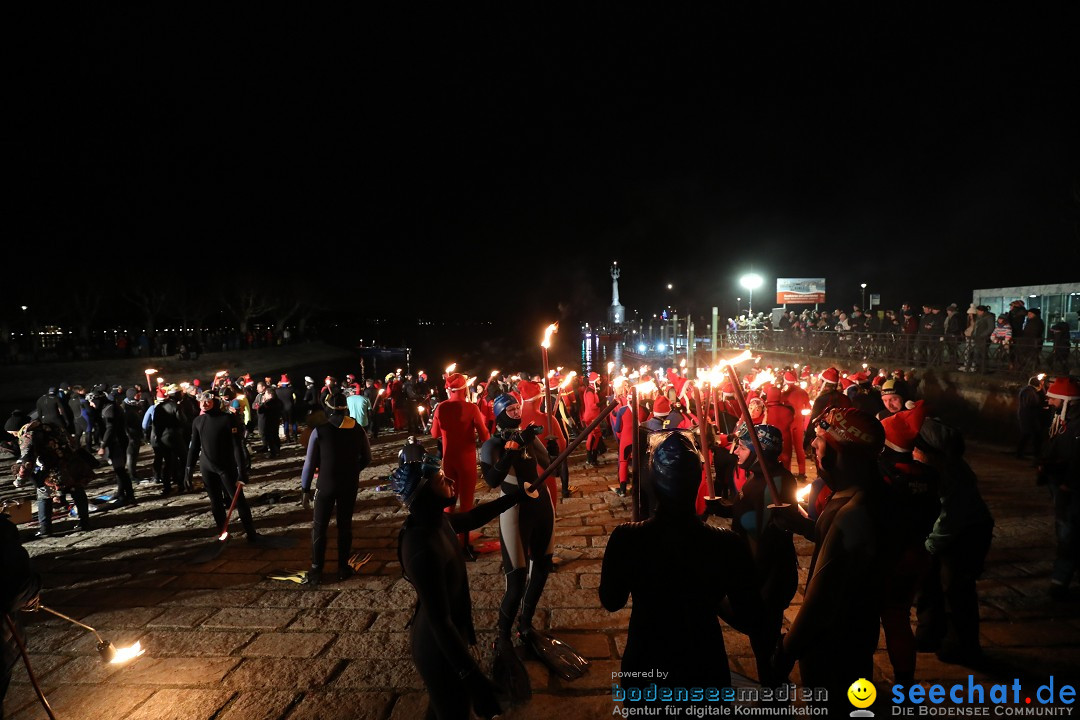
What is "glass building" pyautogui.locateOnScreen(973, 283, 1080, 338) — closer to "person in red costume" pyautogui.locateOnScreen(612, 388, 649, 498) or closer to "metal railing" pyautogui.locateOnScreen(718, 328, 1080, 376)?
"metal railing" pyautogui.locateOnScreen(718, 328, 1080, 376)

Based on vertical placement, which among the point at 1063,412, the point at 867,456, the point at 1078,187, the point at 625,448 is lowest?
the point at 625,448

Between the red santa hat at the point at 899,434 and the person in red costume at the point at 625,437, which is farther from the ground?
the red santa hat at the point at 899,434

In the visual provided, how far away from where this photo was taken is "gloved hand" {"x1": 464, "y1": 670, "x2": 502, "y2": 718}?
2.69 meters

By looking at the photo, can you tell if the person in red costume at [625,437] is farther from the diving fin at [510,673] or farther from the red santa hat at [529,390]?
the diving fin at [510,673]

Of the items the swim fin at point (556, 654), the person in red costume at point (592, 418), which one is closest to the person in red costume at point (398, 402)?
the person in red costume at point (592, 418)

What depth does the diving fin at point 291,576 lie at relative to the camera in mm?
6008

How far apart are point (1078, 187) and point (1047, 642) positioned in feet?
68.7

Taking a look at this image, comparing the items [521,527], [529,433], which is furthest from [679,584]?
[529,433]

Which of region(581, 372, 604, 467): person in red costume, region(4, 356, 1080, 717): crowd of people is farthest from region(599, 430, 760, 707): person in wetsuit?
region(581, 372, 604, 467): person in red costume

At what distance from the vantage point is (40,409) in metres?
12.7

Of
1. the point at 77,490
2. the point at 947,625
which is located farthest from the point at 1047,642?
the point at 77,490

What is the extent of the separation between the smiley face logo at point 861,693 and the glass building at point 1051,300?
20.6m

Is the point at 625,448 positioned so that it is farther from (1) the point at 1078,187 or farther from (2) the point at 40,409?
(1) the point at 1078,187

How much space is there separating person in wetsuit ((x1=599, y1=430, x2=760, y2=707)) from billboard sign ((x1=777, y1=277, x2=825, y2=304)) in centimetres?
4457
